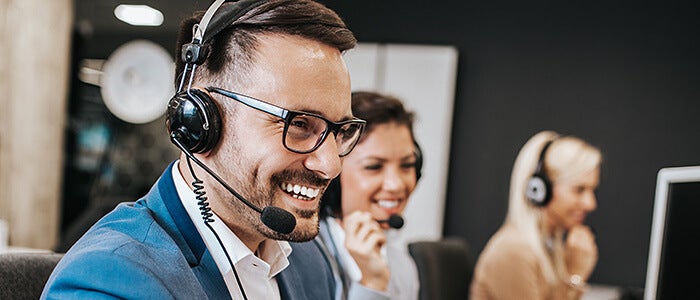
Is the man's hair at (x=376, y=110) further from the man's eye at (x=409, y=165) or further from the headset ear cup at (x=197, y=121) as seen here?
the headset ear cup at (x=197, y=121)

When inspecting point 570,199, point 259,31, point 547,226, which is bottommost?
point 547,226

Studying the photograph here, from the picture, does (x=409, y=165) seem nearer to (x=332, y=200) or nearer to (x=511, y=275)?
(x=332, y=200)

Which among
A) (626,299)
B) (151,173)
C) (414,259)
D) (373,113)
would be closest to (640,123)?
(626,299)

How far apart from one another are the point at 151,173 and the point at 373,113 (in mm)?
3818

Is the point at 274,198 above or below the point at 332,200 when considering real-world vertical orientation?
above

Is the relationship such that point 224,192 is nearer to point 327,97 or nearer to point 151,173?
point 327,97

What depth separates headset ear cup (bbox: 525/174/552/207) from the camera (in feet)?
9.44

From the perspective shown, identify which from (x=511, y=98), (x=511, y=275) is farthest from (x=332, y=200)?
(x=511, y=98)

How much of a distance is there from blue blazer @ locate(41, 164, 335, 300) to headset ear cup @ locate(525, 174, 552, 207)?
1911mm

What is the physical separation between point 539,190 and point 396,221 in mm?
1285

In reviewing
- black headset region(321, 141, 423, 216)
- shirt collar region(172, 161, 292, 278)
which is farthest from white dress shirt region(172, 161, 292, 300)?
black headset region(321, 141, 423, 216)

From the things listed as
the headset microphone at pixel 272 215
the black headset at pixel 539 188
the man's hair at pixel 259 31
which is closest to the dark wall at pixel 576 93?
the black headset at pixel 539 188

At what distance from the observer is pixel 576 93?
4426 mm

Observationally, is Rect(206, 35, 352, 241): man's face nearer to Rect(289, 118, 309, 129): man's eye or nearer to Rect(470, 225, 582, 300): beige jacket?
Rect(289, 118, 309, 129): man's eye
